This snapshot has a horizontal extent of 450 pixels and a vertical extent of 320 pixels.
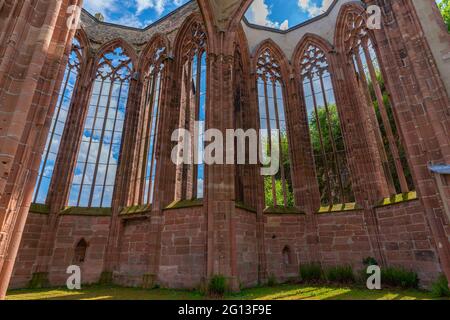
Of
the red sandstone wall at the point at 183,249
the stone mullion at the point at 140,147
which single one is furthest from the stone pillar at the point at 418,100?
the stone mullion at the point at 140,147

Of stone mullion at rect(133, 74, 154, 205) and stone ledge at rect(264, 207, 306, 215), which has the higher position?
stone mullion at rect(133, 74, 154, 205)

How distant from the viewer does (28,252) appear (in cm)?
848

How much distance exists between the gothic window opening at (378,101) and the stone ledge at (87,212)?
1067 cm

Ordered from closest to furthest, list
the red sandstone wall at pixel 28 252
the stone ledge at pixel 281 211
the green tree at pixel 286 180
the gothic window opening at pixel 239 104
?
the red sandstone wall at pixel 28 252 < the stone ledge at pixel 281 211 < the gothic window opening at pixel 239 104 < the green tree at pixel 286 180

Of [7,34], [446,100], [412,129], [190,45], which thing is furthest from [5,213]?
[190,45]

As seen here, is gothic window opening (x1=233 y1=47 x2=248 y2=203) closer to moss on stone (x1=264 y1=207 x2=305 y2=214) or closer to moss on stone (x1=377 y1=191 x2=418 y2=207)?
moss on stone (x1=264 y1=207 x2=305 y2=214)

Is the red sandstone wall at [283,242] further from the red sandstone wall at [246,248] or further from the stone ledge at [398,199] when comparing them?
the stone ledge at [398,199]

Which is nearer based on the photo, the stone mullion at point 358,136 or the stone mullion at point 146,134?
the stone mullion at point 358,136

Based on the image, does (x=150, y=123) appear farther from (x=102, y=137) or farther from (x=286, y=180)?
(x=286, y=180)

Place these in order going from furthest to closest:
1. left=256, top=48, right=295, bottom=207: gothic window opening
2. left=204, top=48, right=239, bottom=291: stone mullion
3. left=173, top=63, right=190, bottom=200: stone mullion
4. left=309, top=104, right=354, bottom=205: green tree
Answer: left=256, top=48, right=295, bottom=207: gothic window opening < left=309, top=104, right=354, bottom=205: green tree < left=173, top=63, right=190, bottom=200: stone mullion < left=204, top=48, right=239, bottom=291: stone mullion

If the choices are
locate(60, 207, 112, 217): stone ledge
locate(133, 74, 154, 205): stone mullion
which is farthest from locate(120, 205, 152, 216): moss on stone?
locate(60, 207, 112, 217): stone ledge

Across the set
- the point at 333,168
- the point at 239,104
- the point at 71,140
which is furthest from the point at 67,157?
the point at 333,168

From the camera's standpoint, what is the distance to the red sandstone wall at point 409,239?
22.3 feet

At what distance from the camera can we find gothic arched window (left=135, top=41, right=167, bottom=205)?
33.5 feet
